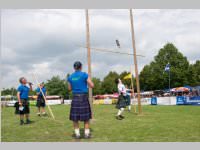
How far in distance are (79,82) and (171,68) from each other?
47.3m

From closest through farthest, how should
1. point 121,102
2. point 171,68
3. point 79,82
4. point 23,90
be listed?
point 79,82
point 23,90
point 121,102
point 171,68

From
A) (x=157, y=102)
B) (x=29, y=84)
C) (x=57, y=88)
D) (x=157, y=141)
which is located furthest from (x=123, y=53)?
(x=57, y=88)

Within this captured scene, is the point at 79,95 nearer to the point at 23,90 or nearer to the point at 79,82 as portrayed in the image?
the point at 79,82

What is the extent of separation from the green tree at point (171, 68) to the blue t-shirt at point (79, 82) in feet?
155

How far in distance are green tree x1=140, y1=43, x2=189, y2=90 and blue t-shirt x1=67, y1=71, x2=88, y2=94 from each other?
47.1 m

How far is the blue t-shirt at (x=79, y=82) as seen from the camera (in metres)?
6.60

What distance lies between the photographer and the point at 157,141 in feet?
19.4

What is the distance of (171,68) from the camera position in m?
52.0

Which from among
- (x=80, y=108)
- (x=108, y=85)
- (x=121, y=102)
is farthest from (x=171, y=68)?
(x=80, y=108)

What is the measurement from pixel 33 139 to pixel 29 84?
476cm

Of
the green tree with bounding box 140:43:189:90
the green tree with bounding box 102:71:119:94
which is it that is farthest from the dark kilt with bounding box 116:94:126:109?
the green tree with bounding box 102:71:119:94

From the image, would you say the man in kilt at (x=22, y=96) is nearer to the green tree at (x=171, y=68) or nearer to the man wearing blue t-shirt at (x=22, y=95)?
the man wearing blue t-shirt at (x=22, y=95)

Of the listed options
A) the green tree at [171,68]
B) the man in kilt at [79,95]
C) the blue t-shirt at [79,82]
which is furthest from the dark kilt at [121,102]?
the green tree at [171,68]

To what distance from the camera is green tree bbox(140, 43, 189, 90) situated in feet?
171
